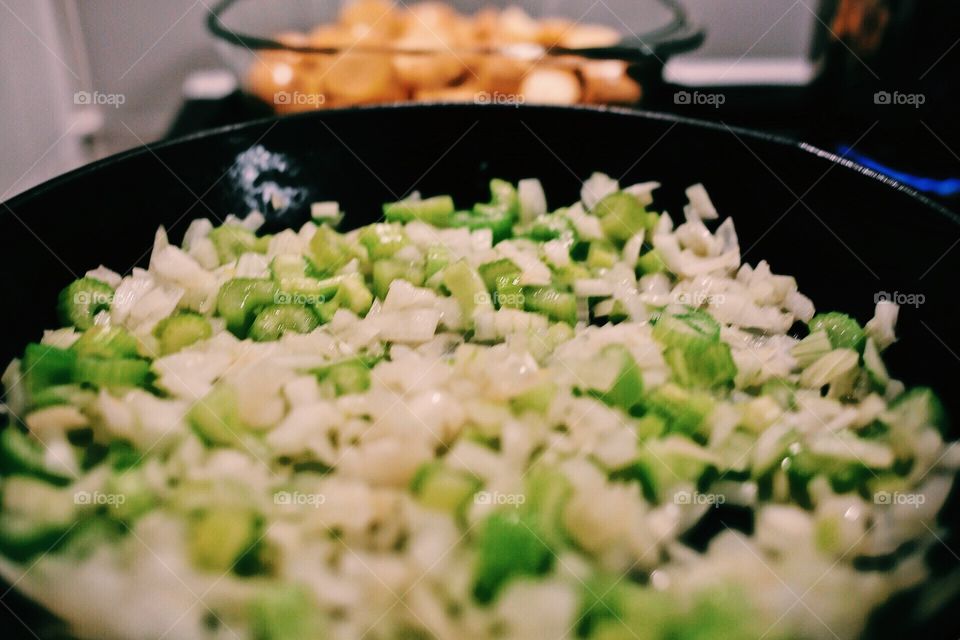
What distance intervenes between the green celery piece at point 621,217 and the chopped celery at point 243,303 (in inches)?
13.6

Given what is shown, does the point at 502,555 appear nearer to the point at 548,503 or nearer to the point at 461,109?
the point at 548,503

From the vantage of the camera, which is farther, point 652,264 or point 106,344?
point 652,264

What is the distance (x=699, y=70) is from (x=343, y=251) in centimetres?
120

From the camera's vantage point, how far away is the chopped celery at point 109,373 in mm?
584

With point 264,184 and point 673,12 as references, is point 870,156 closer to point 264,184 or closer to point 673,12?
point 673,12
